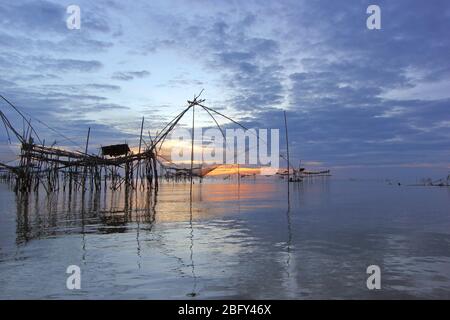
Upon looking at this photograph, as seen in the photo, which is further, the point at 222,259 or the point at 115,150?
the point at 115,150

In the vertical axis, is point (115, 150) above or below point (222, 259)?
above

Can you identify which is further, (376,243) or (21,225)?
(21,225)

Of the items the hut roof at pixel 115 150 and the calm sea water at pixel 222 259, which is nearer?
the calm sea water at pixel 222 259

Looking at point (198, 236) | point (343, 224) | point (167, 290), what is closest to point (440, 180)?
point (343, 224)

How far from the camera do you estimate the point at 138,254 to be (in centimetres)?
1112

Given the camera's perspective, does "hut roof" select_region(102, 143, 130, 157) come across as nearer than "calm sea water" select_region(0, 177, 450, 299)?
No

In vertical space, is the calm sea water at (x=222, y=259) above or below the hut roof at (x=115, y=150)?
below

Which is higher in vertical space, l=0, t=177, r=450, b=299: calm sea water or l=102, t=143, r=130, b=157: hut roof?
l=102, t=143, r=130, b=157: hut roof

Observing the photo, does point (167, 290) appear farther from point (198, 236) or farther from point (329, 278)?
point (198, 236)

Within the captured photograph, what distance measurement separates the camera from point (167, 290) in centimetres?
765
